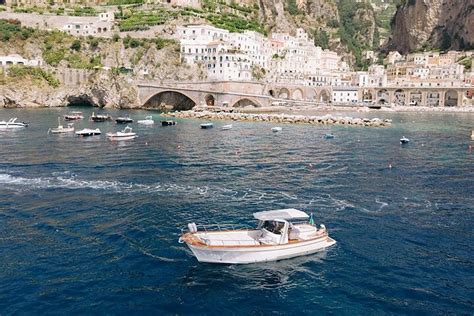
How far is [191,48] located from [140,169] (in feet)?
332

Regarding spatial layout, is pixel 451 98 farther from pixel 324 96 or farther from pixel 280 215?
pixel 280 215

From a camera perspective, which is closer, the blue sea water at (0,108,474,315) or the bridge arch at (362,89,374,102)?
the blue sea water at (0,108,474,315)

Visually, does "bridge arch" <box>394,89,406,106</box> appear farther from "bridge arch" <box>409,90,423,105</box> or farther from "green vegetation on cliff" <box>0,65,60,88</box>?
"green vegetation on cliff" <box>0,65,60,88</box>

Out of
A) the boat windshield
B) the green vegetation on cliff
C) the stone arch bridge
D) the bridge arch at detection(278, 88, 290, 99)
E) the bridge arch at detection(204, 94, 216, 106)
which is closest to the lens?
the boat windshield

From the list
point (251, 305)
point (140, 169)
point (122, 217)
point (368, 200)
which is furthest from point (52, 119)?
point (251, 305)

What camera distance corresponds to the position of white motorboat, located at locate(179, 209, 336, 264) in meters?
25.4

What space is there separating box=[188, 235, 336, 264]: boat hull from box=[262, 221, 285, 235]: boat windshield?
3.82ft

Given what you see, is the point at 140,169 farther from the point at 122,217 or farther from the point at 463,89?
the point at 463,89

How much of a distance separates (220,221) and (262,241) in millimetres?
5990

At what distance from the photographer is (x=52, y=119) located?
97125 millimetres

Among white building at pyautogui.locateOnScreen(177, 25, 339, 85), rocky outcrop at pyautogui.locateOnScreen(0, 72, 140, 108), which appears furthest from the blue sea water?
white building at pyautogui.locateOnScreen(177, 25, 339, 85)

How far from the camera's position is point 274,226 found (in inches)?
1081

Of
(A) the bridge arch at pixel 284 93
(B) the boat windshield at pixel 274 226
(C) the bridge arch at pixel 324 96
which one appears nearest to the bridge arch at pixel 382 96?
(C) the bridge arch at pixel 324 96

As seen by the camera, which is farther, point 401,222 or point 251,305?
point 401,222
